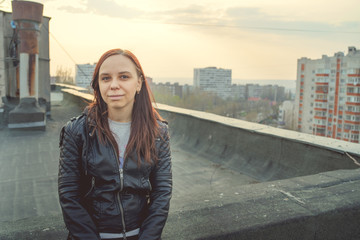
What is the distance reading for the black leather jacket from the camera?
1.81 metres

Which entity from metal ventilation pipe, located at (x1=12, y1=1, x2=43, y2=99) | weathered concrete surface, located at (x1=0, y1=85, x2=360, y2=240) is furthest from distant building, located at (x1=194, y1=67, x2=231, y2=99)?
weathered concrete surface, located at (x1=0, y1=85, x2=360, y2=240)

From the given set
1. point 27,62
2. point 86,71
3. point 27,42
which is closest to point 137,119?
point 27,62

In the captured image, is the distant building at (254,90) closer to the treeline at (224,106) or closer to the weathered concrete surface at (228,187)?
the treeline at (224,106)

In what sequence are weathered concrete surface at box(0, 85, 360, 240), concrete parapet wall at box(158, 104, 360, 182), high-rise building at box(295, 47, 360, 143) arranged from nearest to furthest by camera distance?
weathered concrete surface at box(0, 85, 360, 240) < concrete parapet wall at box(158, 104, 360, 182) < high-rise building at box(295, 47, 360, 143)

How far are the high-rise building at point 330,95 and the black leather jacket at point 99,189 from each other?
37.7 meters

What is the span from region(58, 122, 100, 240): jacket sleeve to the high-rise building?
3788 centimetres

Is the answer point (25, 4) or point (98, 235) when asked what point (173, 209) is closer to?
point (98, 235)

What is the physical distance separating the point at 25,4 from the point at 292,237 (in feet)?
41.5

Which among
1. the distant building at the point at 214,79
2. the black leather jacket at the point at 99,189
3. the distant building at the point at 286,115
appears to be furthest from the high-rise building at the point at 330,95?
the black leather jacket at the point at 99,189

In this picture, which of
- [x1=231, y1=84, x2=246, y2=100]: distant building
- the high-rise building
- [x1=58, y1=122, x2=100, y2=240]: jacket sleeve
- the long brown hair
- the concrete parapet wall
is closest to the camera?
[x1=58, y1=122, x2=100, y2=240]: jacket sleeve

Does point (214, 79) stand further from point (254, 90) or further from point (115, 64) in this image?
point (115, 64)

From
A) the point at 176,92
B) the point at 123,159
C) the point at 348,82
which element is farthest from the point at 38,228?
the point at 176,92

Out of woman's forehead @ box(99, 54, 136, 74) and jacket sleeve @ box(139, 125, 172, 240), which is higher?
woman's forehead @ box(99, 54, 136, 74)

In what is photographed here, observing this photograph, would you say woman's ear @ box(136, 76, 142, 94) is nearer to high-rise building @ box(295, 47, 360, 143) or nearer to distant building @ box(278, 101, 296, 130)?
high-rise building @ box(295, 47, 360, 143)
